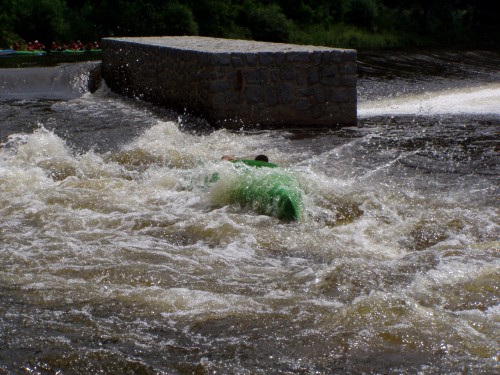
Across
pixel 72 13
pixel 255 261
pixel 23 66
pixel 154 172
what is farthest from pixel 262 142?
pixel 72 13

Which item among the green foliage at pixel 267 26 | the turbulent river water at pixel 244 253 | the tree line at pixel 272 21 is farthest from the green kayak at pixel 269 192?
the green foliage at pixel 267 26

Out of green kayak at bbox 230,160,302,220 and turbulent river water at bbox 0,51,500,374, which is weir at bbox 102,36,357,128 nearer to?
turbulent river water at bbox 0,51,500,374

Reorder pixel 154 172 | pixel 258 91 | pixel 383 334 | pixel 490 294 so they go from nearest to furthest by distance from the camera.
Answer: pixel 383 334, pixel 490 294, pixel 154 172, pixel 258 91

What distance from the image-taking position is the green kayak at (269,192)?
19.8 ft

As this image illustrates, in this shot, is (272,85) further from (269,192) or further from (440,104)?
(269,192)

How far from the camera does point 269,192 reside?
20.2 ft

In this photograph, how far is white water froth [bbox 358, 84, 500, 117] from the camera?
1093cm

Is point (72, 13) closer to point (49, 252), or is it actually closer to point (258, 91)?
point (258, 91)

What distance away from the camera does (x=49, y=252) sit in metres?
5.35

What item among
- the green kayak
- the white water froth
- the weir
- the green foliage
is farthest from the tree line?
the green kayak

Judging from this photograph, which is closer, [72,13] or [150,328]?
[150,328]

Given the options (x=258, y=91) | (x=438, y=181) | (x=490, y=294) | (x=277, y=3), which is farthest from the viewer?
(x=277, y=3)

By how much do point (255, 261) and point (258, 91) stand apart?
186 inches

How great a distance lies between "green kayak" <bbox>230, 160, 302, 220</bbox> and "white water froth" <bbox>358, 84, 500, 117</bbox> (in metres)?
4.63
